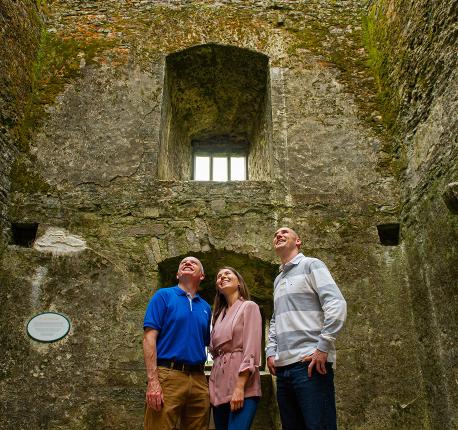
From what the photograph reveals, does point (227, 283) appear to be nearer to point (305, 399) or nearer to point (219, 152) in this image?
point (305, 399)

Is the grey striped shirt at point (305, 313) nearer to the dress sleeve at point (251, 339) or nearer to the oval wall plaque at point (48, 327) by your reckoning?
the dress sleeve at point (251, 339)

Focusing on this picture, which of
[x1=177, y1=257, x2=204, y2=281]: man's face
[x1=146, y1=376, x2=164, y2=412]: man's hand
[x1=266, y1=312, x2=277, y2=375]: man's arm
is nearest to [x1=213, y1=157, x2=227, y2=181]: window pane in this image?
[x1=177, y1=257, x2=204, y2=281]: man's face

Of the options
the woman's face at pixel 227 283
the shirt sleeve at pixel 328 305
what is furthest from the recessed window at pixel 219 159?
the shirt sleeve at pixel 328 305

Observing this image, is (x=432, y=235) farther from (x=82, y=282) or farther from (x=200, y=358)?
(x=82, y=282)

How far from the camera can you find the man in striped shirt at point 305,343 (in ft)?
7.84

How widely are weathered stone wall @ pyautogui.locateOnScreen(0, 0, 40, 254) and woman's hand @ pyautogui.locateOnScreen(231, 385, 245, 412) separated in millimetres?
3085

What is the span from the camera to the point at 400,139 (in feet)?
15.9

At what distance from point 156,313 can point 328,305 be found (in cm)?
109

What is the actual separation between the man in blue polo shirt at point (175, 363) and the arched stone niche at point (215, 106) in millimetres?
2671

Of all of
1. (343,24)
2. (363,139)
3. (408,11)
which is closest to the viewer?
(408,11)

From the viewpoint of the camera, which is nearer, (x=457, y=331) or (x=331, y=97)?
(x=457, y=331)

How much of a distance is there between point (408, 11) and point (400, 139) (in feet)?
4.38

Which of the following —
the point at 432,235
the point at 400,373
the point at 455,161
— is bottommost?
the point at 400,373

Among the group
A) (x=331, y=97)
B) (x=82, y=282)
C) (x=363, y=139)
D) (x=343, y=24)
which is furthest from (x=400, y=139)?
(x=82, y=282)
